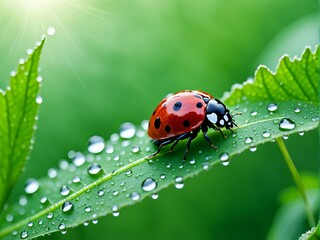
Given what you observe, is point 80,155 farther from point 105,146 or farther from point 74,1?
point 74,1

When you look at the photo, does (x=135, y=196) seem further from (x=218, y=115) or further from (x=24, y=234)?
(x=218, y=115)

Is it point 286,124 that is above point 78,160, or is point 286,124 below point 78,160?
below

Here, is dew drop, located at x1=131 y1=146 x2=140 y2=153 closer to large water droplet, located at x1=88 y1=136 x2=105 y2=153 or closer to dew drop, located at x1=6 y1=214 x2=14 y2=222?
large water droplet, located at x1=88 y1=136 x2=105 y2=153

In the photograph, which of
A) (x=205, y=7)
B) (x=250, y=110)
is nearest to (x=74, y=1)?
(x=205, y=7)

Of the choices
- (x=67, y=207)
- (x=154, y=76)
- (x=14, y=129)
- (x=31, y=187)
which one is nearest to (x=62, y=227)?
(x=67, y=207)

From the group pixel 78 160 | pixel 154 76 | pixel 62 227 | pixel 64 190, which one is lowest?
pixel 62 227
